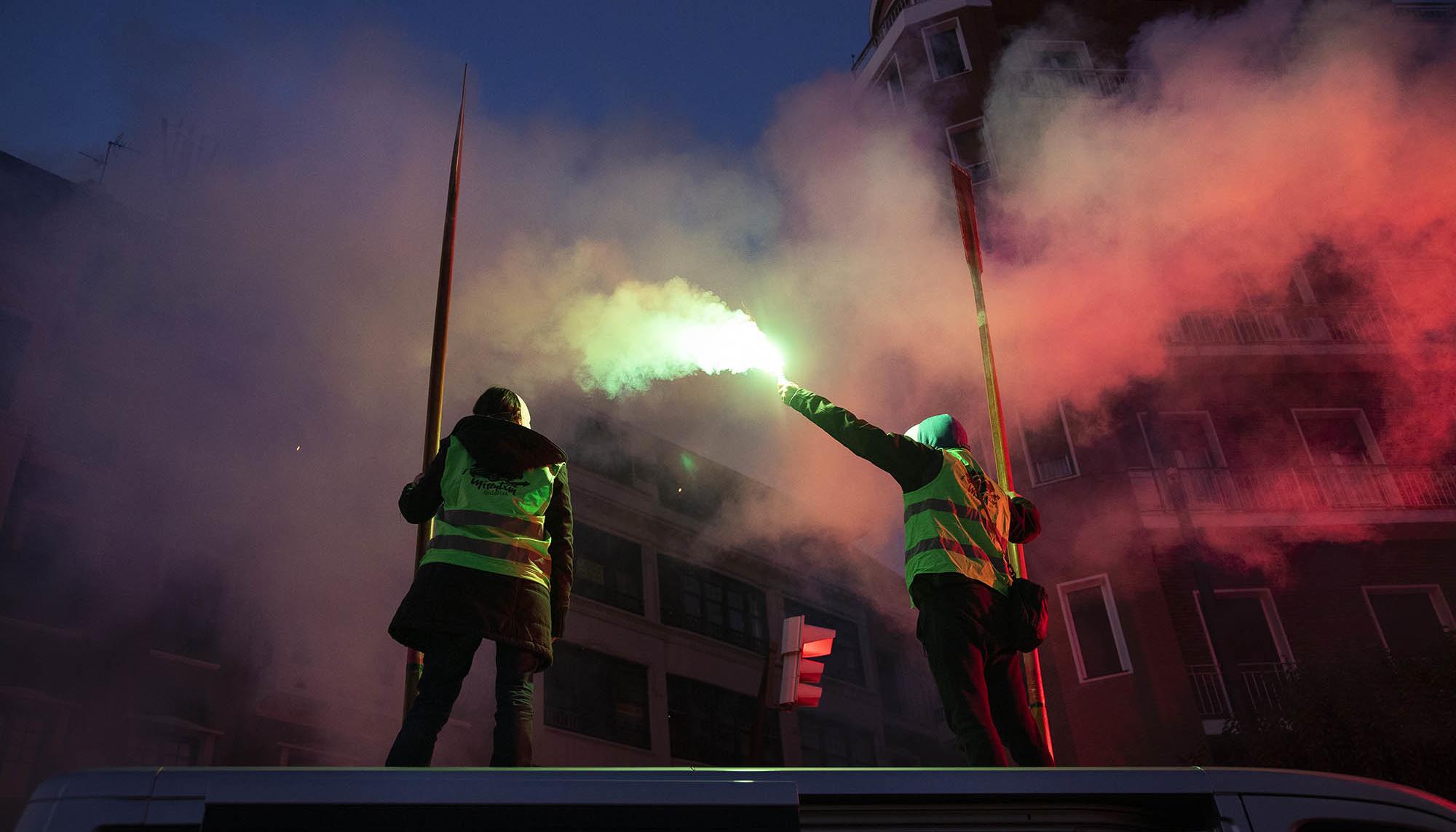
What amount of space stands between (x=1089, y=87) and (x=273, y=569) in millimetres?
16025

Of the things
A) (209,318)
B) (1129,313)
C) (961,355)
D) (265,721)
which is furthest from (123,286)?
(1129,313)

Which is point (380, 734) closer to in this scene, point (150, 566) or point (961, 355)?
point (150, 566)

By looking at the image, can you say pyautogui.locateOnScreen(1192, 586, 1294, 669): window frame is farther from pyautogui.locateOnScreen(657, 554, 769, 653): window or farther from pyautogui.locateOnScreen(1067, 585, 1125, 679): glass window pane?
pyautogui.locateOnScreen(657, 554, 769, 653): window

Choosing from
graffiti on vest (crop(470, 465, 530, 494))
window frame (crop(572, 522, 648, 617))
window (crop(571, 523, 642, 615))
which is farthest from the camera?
window frame (crop(572, 522, 648, 617))

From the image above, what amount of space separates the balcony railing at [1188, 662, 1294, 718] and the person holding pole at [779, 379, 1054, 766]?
12584 mm

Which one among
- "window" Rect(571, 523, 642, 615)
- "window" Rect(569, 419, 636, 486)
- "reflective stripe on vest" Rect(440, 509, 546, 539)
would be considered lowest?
"reflective stripe on vest" Rect(440, 509, 546, 539)

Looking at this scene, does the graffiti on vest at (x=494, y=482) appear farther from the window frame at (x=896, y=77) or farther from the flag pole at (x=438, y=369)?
the window frame at (x=896, y=77)

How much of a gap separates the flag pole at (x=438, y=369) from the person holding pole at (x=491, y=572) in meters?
1.11

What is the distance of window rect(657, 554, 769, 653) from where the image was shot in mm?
23891

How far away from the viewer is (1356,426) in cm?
1859

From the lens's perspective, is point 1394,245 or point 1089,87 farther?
point 1089,87

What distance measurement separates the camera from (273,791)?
7.18ft

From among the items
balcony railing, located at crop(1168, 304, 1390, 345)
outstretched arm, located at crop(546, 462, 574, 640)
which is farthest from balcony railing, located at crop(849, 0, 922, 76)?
outstretched arm, located at crop(546, 462, 574, 640)

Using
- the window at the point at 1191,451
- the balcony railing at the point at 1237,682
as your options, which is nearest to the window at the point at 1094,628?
the balcony railing at the point at 1237,682
